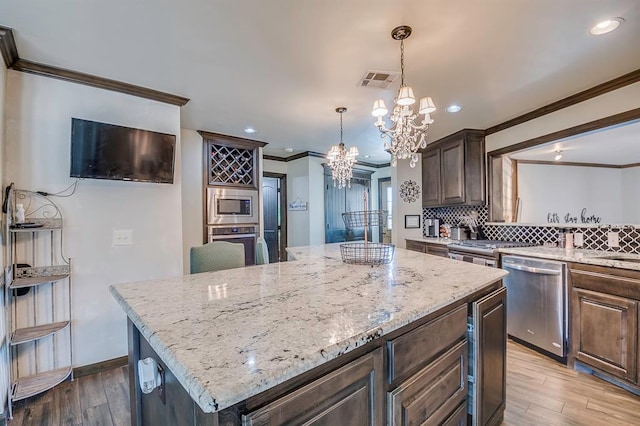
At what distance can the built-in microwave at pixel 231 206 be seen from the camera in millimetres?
4105

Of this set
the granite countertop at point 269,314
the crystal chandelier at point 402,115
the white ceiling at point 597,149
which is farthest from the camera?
the white ceiling at point 597,149

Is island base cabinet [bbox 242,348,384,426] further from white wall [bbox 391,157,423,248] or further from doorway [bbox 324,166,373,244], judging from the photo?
doorway [bbox 324,166,373,244]

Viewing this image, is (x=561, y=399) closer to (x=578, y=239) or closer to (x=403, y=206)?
(x=578, y=239)

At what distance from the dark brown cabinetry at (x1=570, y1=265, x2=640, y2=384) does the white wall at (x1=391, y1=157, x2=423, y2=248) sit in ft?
8.61

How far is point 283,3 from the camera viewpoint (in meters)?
1.58

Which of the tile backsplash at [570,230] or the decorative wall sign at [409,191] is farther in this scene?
the decorative wall sign at [409,191]

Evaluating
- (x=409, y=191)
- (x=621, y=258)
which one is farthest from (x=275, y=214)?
(x=621, y=258)

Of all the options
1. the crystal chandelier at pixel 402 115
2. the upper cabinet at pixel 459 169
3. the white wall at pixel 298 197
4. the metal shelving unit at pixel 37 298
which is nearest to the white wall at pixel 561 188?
the upper cabinet at pixel 459 169

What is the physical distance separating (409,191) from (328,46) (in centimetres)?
340

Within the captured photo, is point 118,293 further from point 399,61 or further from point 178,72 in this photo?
point 399,61

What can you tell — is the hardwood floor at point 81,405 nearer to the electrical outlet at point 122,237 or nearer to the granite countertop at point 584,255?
the electrical outlet at point 122,237

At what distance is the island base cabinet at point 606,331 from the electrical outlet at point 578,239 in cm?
82

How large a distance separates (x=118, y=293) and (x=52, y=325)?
1.53 metres

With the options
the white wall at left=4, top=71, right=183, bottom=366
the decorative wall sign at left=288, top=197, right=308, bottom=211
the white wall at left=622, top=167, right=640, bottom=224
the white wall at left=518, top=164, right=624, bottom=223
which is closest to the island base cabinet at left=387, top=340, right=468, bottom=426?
the white wall at left=4, top=71, right=183, bottom=366
